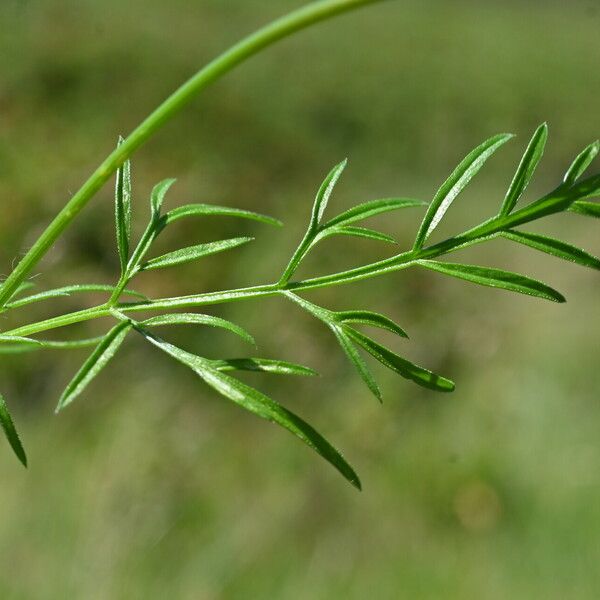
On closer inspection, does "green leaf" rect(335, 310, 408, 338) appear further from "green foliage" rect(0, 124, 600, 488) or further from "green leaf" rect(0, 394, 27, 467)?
"green leaf" rect(0, 394, 27, 467)

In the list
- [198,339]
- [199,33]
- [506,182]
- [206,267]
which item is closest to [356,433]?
[198,339]

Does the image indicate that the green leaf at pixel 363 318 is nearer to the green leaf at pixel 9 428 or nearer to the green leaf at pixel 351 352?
the green leaf at pixel 351 352

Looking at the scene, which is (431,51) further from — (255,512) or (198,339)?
(255,512)

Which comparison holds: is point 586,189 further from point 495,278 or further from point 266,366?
point 266,366

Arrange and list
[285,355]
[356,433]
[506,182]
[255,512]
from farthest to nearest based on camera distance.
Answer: [506,182] → [285,355] → [356,433] → [255,512]

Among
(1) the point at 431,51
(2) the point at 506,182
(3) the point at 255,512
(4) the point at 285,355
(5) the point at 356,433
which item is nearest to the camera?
(3) the point at 255,512

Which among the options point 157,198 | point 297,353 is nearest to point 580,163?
point 157,198

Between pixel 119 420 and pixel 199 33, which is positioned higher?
pixel 199 33
